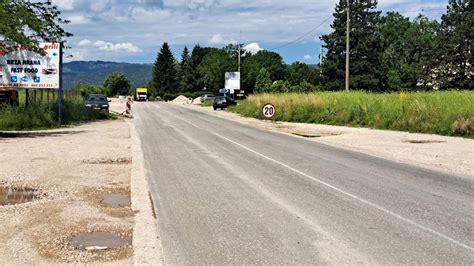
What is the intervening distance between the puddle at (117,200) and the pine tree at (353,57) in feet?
247

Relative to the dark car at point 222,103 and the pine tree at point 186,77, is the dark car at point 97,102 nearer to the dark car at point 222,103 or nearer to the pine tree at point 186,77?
the dark car at point 222,103

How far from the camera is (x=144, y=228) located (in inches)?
262

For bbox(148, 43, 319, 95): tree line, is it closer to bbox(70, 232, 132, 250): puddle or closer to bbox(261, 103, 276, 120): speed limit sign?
bbox(261, 103, 276, 120): speed limit sign

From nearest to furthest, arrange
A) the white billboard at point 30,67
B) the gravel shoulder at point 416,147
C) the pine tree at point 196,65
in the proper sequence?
the gravel shoulder at point 416,147, the white billboard at point 30,67, the pine tree at point 196,65

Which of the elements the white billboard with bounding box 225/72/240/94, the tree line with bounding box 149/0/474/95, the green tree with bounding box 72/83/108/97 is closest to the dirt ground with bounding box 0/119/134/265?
the green tree with bounding box 72/83/108/97

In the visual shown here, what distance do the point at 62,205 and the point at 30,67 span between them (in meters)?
19.9

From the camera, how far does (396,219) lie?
7211 mm

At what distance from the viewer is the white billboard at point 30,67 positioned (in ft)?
82.3

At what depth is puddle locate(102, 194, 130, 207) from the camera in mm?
8164

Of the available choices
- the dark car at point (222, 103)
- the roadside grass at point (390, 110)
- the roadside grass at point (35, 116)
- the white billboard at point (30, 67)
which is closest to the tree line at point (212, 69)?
the dark car at point (222, 103)

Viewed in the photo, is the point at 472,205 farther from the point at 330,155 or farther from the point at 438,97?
the point at 438,97

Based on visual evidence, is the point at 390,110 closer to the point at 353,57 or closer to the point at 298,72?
the point at 353,57

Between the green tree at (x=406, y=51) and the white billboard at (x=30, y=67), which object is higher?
the green tree at (x=406, y=51)

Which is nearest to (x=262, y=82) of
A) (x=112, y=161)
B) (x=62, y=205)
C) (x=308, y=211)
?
(x=112, y=161)
